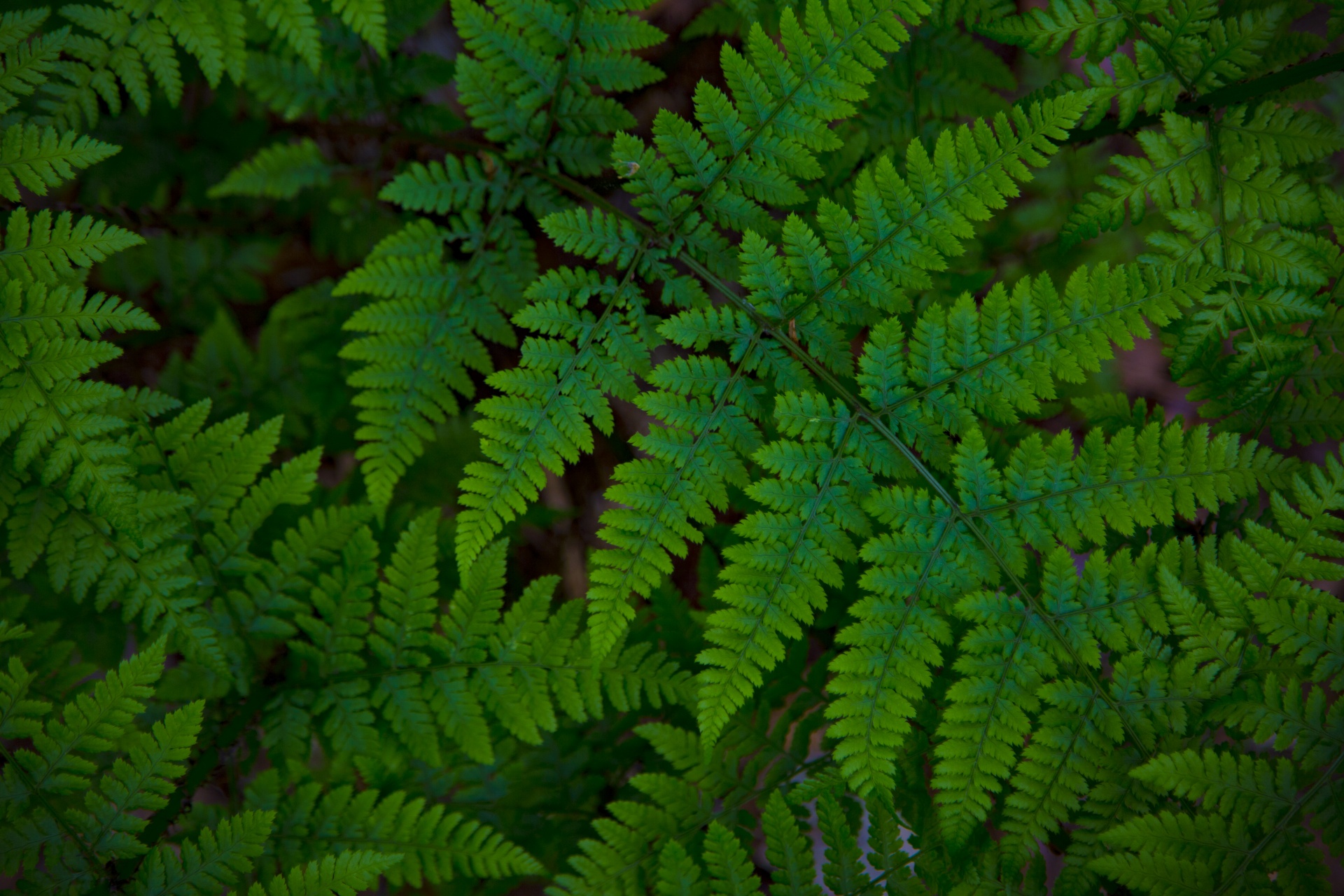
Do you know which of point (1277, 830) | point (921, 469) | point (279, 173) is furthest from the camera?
point (279, 173)

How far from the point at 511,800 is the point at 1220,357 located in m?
3.00

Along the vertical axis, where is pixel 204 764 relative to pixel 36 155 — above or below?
below

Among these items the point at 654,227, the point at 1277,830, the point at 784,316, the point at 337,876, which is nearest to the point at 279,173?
the point at 654,227

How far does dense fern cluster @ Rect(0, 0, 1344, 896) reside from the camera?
7.57ft

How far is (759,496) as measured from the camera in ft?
7.68

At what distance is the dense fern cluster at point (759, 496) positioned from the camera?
2.31 metres

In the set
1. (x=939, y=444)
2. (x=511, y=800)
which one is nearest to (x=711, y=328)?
(x=939, y=444)

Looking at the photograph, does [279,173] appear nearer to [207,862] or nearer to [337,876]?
[207,862]

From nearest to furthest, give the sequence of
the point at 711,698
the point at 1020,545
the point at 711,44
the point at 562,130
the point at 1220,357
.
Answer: the point at 711,698 → the point at 1020,545 → the point at 1220,357 → the point at 562,130 → the point at 711,44

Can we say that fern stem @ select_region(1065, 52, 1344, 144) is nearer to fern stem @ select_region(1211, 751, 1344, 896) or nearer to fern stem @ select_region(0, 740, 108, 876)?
fern stem @ select_region(1211, 751, 1344, 896)

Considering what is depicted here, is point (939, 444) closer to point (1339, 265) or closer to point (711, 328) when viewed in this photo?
point (711, 328)

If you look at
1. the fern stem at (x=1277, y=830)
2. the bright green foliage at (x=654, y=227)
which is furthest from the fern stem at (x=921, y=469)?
the fern stem at (x=1277, y=830)

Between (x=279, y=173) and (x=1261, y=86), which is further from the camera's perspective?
(x=279, y=173)

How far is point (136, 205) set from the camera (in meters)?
3.67
